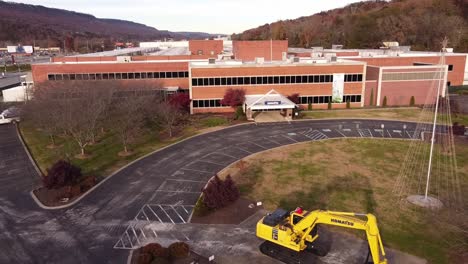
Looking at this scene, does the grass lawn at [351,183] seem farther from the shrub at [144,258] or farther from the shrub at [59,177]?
the shrub at [59,177]

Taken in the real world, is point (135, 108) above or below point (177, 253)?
above

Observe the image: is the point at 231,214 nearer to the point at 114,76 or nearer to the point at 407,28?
the point at 114,76

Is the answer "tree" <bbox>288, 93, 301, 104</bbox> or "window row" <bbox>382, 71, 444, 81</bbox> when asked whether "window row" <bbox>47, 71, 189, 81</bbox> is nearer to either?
"tree" <bbox>288, 93, 301, 104</bbox>

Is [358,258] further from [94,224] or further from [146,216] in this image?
[94,224]

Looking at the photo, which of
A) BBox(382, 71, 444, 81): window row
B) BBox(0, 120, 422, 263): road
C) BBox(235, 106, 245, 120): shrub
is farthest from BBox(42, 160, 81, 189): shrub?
BBox(382, 71, 444, 81): window row

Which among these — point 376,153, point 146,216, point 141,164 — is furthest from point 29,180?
point 376,153

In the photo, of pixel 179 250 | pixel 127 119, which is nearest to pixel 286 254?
pixel 179 250
